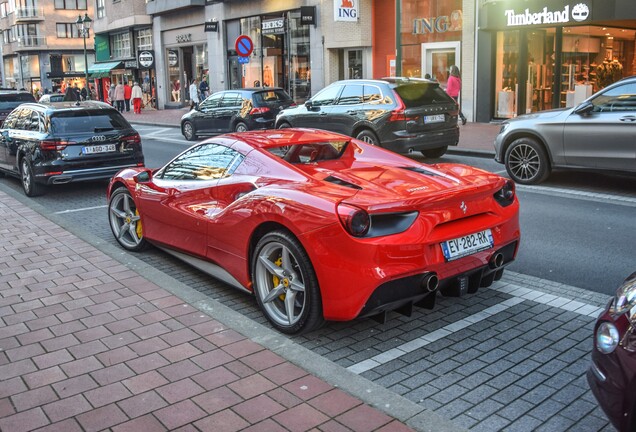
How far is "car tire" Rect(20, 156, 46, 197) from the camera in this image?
10812 mm

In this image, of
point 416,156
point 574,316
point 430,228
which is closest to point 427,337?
point 430,228

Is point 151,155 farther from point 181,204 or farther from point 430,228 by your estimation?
point 430,228

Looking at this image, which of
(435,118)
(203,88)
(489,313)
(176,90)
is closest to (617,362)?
(489,313)

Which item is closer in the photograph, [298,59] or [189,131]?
[189,131]

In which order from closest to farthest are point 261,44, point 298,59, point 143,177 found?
point 143,177
point 298,59
point 261,44

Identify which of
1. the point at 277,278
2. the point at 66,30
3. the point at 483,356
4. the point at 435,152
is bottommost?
the point at 483,356

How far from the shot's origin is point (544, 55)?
67.5ft

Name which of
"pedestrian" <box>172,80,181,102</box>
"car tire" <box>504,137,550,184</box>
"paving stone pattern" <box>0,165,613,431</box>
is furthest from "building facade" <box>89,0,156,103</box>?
"paving stone pattern" <box>0,165,613,431</box>

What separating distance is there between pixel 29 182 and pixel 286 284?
7.82m

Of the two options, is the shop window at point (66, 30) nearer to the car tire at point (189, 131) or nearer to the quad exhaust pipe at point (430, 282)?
the car tire at point (189, 131)

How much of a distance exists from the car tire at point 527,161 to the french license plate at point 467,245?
6653 mm

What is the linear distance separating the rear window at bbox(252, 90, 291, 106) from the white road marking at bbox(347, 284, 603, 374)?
1404cm

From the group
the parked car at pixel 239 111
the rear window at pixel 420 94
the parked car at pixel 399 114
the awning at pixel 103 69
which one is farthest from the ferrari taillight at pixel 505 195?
the awning at pixel 103 69

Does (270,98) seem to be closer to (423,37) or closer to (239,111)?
(239,111)
